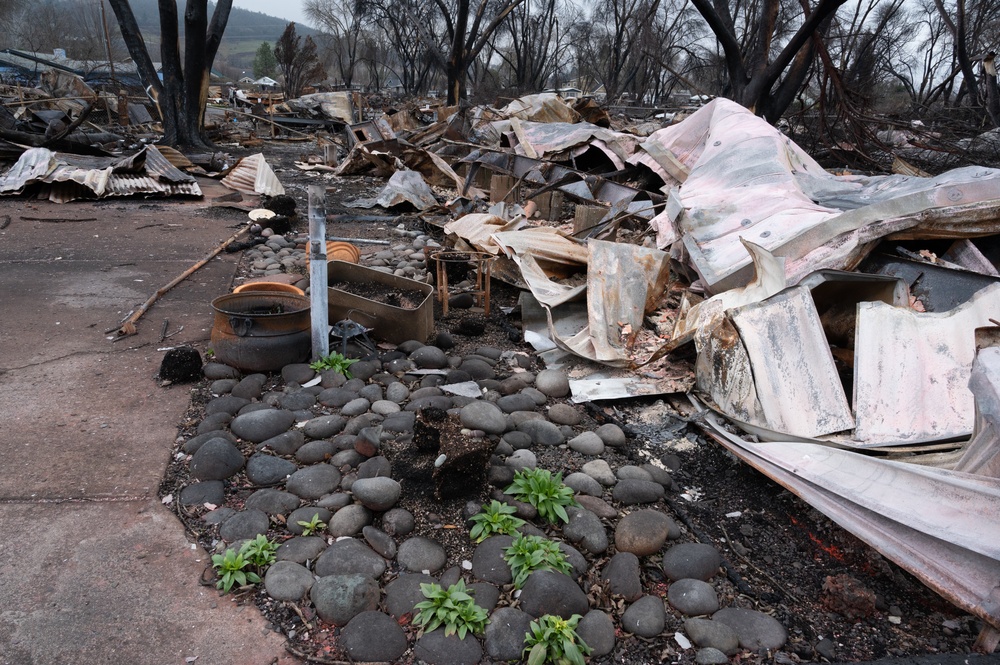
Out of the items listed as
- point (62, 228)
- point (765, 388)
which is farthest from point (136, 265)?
point (765, 388)

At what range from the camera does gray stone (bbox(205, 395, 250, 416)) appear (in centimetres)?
341

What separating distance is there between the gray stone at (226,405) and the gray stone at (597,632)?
7.28ft

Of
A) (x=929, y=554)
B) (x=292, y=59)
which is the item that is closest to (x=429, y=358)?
(x=929, y=554)

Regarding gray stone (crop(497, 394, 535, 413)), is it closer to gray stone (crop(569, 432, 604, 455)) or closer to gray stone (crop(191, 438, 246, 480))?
gray stone (crop(569, 432, 604, 455))

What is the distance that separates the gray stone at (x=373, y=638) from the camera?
2.02m

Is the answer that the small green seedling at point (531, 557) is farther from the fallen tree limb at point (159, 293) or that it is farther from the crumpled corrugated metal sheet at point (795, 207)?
the fallen tree limb at point (159, 293)

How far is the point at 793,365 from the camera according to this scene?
3.26 m

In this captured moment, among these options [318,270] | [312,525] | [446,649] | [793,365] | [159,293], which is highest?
[318,270]

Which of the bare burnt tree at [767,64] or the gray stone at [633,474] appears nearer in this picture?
the gray stone at [633,474]

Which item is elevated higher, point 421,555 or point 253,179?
point 253,179

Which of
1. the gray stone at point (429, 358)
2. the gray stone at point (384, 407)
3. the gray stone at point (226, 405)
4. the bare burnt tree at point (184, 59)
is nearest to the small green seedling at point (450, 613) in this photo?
the gray stone at point (384, 407)

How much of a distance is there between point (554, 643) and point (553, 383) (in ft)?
6.62

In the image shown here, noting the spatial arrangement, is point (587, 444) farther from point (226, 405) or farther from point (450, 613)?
point (226, 405)

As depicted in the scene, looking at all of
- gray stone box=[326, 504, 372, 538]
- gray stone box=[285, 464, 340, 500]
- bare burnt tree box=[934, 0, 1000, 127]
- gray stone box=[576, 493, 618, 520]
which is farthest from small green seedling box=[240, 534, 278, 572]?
bare burnt tree box=[934, 0, 1000, 127]
